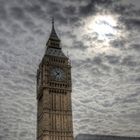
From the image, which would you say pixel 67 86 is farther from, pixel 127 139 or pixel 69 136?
pixel 127 139

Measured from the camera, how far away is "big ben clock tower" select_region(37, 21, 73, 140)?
8297 centimetres

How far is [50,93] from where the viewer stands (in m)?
87.2

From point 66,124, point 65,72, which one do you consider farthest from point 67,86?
point 66,124

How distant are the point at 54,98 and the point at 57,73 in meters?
7.24

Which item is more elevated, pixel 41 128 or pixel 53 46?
pixel 53 46

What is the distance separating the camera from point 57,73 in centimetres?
8969

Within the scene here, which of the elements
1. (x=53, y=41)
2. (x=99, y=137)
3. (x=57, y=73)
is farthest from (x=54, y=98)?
(x=99, y=137)

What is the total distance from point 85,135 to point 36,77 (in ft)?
91.6

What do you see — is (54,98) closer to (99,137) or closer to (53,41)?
(53,41)

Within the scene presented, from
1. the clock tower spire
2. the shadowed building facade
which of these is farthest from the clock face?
the shadowed building facade

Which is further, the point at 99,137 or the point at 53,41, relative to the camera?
the point at 99,137

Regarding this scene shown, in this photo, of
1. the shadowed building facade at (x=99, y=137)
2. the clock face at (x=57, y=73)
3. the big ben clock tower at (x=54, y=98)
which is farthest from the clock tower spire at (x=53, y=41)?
the shadowed building facade at (x=99, y=137)

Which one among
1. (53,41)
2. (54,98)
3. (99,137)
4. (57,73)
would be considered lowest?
(99,137)

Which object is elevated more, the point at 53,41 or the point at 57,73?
the point at 53,41
